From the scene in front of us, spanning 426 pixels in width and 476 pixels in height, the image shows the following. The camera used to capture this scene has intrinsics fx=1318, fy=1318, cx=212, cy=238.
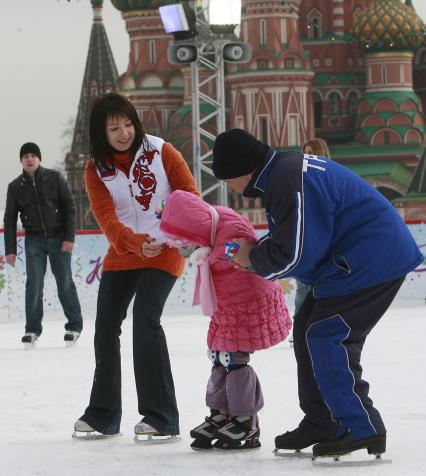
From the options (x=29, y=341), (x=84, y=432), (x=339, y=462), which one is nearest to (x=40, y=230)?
(x=29, y=341)

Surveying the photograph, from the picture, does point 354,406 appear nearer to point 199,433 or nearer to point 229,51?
point 199,433


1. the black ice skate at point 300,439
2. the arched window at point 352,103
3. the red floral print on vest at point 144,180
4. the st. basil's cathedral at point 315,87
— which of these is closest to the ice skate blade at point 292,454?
the black ice skate at point 300,439

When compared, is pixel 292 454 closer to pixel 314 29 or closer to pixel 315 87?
pixel 315 87

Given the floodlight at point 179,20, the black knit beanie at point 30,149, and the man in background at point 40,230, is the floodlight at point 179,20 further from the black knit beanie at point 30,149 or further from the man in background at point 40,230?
the black knit beanie at point 30,149

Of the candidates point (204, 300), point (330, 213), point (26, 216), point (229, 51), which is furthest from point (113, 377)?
point (229, 51)

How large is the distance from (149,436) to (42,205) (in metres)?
4.13

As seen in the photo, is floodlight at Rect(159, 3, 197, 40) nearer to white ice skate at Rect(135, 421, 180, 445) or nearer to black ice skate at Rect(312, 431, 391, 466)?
white ice skate at Rect(135, 421, 180, 445)

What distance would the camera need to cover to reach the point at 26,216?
805 centimetres

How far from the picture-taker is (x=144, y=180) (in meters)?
4.07

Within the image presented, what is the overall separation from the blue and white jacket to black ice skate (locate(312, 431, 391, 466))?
389 mm

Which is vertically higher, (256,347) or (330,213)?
(330,213)

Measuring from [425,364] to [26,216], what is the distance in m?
2.82

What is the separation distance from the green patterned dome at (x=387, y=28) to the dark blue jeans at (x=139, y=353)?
159ft

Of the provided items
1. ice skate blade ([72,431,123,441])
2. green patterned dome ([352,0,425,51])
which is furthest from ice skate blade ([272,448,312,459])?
green patterned dome ([352,0,425,51])
